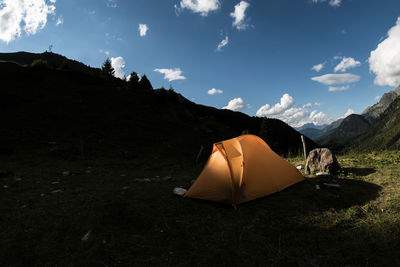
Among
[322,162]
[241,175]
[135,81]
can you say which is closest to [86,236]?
[241,175]

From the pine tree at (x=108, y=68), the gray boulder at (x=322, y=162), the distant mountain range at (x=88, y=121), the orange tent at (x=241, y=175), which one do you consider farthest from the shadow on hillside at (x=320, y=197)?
the pine tree at (x=108, y=68)

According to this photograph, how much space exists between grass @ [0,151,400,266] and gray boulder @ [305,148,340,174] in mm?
855

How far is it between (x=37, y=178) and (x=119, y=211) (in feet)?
24.4

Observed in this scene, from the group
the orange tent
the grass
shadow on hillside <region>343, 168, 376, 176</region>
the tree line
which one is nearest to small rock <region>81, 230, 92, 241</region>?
the grass

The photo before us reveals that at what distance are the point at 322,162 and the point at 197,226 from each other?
8354mm

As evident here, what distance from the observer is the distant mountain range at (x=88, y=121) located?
63.4ft

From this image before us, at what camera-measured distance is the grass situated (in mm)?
4258

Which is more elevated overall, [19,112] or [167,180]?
[19,112]

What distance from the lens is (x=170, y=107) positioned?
43.2 m

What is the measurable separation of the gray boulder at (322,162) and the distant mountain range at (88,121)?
7.94 m

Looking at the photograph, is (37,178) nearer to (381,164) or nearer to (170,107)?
(381,164)

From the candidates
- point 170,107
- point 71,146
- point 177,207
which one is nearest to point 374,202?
point 177,207

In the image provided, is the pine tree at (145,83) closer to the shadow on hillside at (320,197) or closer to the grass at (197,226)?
the grass at (197,226)

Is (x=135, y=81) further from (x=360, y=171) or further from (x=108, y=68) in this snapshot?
(x=360, y=171)
